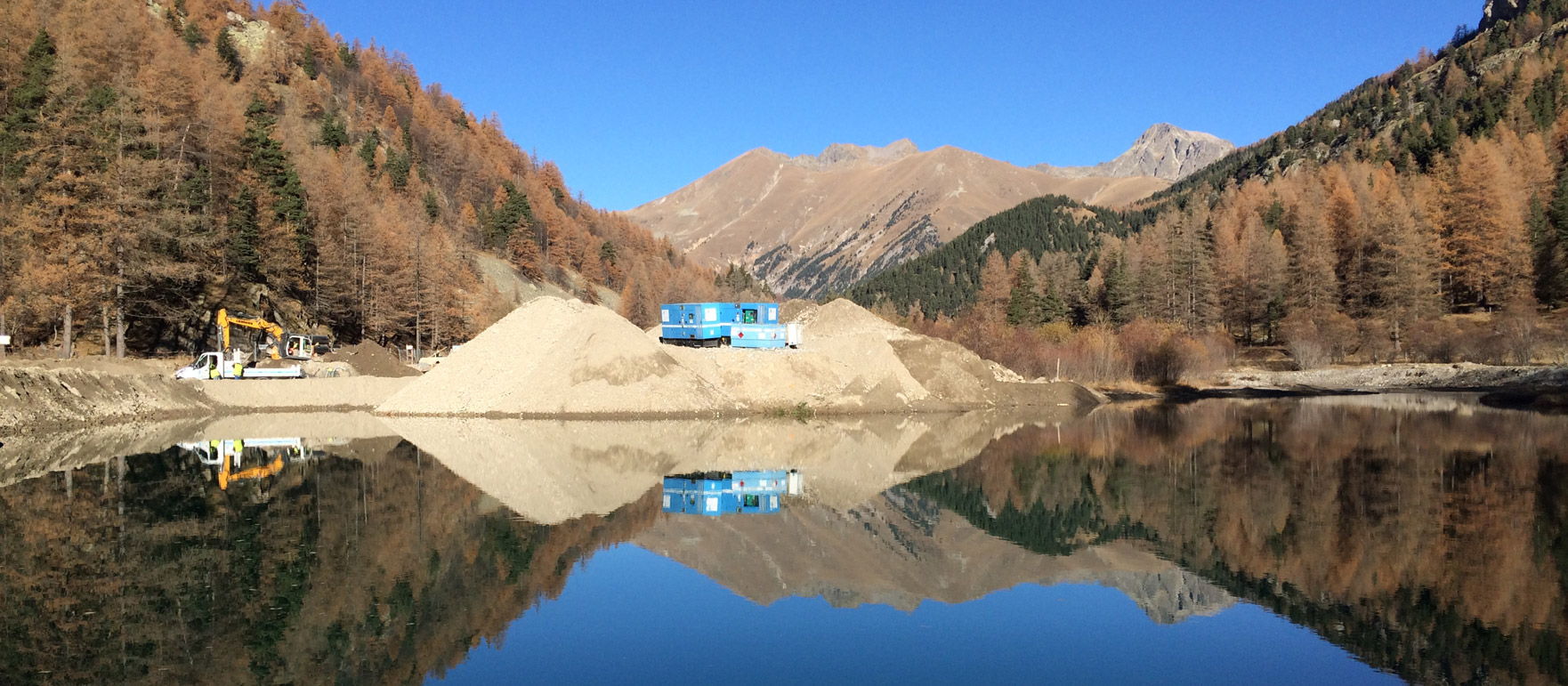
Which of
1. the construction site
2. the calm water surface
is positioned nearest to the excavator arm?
the construction site

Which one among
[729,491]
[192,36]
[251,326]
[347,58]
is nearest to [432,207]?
[192,36]

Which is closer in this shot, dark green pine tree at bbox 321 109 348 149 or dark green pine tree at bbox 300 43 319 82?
dark green pine tree at bbox 321 109 348 149

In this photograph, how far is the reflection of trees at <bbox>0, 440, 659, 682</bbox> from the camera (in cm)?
1090

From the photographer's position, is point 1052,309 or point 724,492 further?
point 1052,309

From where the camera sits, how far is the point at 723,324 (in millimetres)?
56094

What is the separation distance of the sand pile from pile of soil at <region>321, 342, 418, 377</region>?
8923mm

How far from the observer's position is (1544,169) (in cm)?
9938

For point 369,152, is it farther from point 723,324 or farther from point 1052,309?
point 1052,309

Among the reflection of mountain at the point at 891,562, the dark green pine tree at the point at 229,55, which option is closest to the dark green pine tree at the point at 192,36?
the dark green pine tree at the point at 229,55

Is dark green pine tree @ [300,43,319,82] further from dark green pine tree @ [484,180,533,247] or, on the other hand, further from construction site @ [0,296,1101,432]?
construction site @ [0,296,1101,432]

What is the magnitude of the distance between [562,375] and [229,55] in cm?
7386

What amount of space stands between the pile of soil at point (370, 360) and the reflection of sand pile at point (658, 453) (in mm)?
12774

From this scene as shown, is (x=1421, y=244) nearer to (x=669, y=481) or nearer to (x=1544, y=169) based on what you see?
(x=1544, y=169)

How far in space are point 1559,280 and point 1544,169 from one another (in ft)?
88.9
